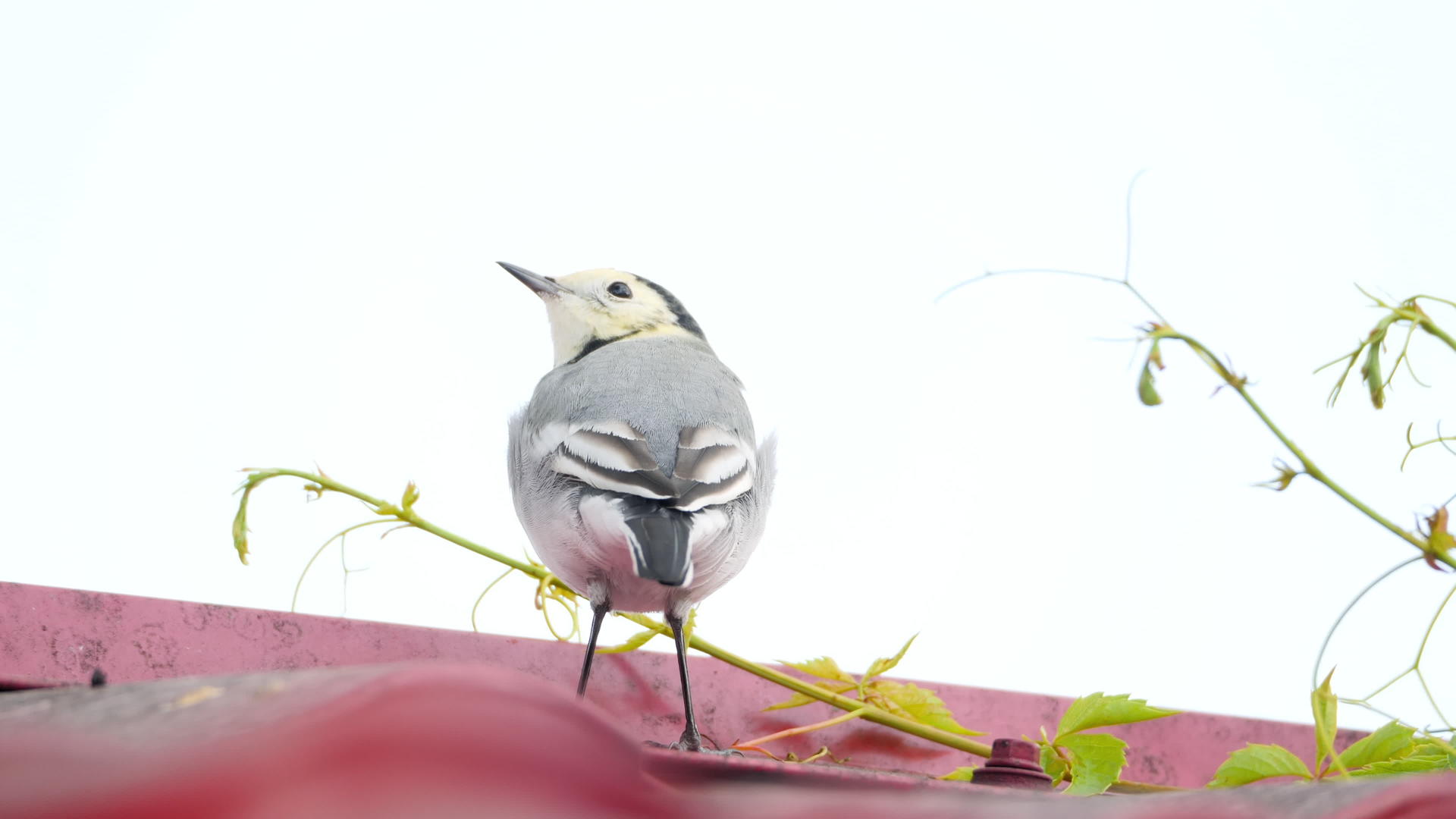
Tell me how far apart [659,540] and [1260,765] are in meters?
0.80

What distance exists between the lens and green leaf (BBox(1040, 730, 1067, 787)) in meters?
1.67

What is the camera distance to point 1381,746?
1.48 metres

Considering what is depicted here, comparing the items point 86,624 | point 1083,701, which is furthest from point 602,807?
point 86,624

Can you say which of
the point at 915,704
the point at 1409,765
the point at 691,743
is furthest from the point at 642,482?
the point at 1409,765

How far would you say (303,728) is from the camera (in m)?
0.51

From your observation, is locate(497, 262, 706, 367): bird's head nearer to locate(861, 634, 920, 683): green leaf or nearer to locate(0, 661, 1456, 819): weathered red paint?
locate(861, 634, 920, 683): green leaf

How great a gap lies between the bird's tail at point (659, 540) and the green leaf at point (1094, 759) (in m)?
0.53

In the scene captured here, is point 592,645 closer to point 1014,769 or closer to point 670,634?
point 670,634

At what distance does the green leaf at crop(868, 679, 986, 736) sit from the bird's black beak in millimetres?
1311

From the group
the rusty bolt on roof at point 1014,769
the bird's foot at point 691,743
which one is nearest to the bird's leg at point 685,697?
the bird's foot at point 691,743

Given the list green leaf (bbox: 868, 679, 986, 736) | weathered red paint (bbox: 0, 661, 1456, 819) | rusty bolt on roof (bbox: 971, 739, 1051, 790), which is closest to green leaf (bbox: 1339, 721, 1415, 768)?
rusty bolt on roof (bbox: 971, 739, 1051, 790)

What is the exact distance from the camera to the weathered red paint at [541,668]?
5.57ft

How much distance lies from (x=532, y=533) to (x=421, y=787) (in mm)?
1701

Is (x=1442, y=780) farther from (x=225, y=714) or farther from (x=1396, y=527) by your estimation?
(x=1396, y=527)
